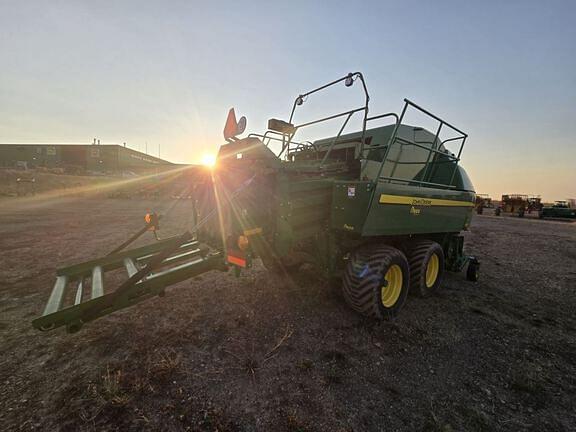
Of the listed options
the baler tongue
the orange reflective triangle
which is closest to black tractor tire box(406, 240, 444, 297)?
the baler tongue

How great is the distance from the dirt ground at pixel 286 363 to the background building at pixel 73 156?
49053 mm

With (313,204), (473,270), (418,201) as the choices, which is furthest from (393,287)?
(473,270)

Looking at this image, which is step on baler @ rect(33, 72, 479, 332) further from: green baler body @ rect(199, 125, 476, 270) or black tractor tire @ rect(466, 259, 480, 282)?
black tractor tire @ rect(466, 259, 480, 282)

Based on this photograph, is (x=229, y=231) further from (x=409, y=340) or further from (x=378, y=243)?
(x=409, y=340)

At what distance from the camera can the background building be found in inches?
1858

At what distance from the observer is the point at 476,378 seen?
2.35 m

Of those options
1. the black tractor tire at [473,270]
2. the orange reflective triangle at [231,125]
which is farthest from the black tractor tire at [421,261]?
the orange reflective triangle at [231,125]

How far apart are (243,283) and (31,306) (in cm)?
281

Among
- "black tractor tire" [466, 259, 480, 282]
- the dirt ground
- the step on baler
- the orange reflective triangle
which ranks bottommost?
the dirt ground

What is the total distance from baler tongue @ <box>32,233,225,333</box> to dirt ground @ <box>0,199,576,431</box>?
0.55 metres

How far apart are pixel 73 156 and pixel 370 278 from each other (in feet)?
206

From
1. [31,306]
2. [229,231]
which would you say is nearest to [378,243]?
[229,231]

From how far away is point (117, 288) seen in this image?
268 centimetres

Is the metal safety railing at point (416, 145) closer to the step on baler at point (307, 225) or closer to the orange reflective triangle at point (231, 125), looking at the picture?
the step on baler at point (307, 225)
